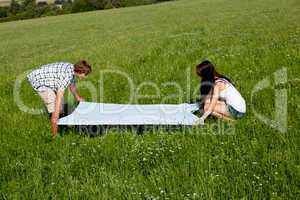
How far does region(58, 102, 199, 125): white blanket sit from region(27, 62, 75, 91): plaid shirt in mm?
642

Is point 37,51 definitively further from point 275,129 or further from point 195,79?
point 275,129

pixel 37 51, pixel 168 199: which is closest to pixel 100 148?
pixel 168 199

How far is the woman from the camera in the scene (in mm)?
8945

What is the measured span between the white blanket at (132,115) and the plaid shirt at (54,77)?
642mm

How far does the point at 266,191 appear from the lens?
Answer: 17.4 ft

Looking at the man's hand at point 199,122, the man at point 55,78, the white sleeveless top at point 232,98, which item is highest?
the man at point 55,78

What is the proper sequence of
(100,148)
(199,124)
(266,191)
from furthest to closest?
(199,124) < (100,148) < (266,191)

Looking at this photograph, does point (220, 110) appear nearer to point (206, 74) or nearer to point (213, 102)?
point (213, 102)

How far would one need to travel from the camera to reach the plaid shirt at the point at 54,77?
973cm

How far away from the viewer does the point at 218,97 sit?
9344 millimetres

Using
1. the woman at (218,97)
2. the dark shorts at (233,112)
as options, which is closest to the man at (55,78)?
the woman at (218,97)

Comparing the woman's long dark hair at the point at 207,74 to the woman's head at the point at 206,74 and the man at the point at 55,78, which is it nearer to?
the woman's head at the point at 206,74

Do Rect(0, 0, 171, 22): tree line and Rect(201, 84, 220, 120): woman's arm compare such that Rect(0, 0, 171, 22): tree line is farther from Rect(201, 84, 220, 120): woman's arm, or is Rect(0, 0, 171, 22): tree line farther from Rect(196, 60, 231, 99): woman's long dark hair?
Rect(201, 84, 220, 120): woman's arm

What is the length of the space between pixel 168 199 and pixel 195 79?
7.21m
